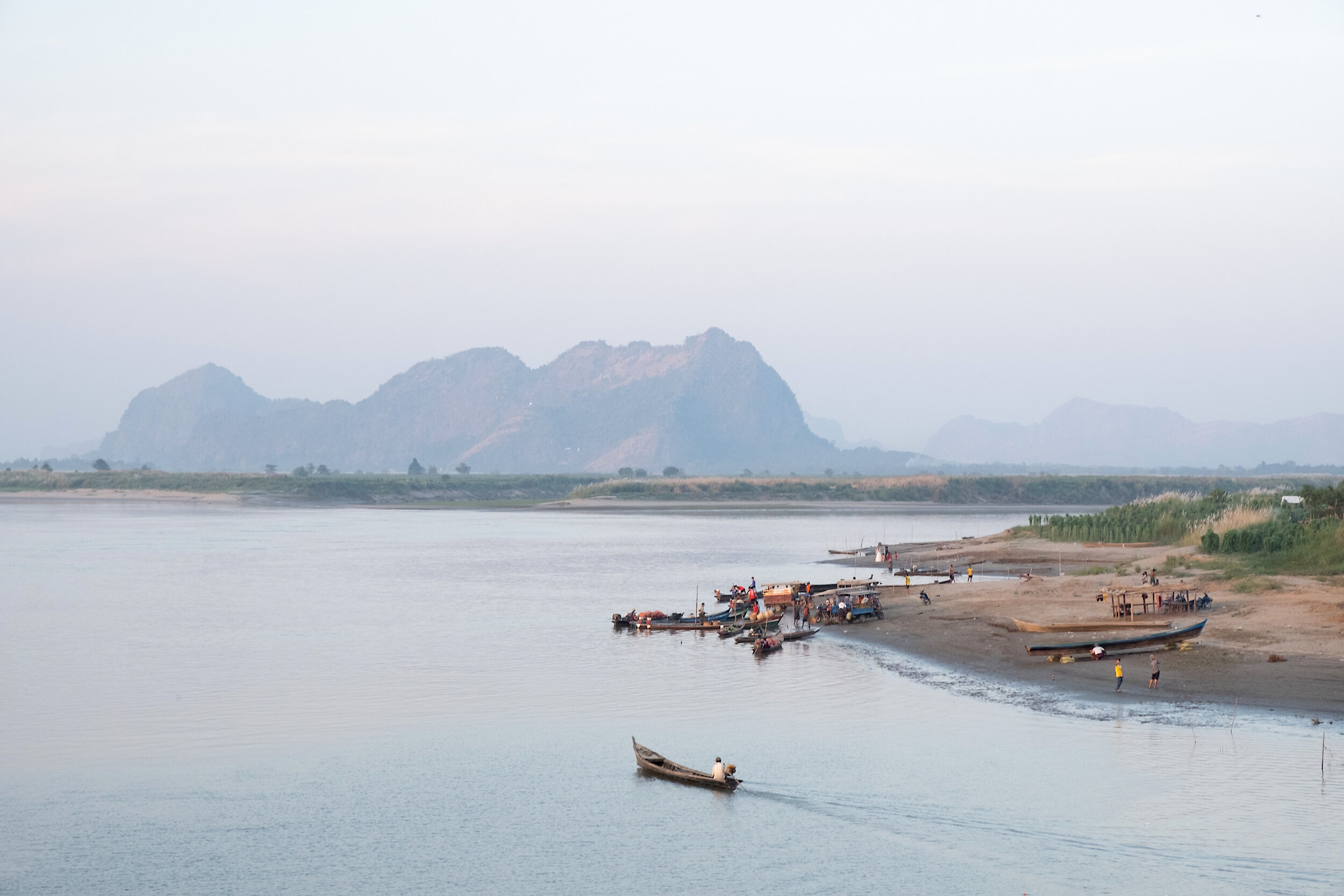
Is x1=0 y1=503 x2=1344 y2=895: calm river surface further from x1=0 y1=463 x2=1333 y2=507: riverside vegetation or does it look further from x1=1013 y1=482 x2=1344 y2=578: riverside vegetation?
x1=0 y1=463 x2=1333 y2=507: riverside vegetation

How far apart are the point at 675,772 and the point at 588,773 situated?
6.82ft

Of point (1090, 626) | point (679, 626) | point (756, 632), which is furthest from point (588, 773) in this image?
point (679, 626)

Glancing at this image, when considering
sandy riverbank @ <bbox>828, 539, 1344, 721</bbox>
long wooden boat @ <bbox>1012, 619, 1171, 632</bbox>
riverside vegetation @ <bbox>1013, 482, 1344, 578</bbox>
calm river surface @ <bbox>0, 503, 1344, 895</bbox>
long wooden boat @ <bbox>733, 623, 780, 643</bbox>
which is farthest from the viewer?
riverside vegetation @ <bbox>1013, 482, 1344, 578</bbox>

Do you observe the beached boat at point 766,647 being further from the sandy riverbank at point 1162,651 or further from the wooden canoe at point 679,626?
the wooden canoe at point 679,626

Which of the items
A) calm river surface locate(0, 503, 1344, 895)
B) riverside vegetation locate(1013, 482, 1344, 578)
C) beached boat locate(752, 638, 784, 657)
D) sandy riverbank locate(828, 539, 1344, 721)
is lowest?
calm river surface locate(0, 503, 1344, 895)

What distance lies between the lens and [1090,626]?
37.6 meters

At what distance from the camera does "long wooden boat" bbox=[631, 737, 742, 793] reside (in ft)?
76.4

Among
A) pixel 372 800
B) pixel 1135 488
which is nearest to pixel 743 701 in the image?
pixel 372 800

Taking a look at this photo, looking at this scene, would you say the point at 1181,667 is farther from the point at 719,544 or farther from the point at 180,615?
the point at 719,544

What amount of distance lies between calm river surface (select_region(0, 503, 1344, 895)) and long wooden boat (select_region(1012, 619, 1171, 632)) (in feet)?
14.8

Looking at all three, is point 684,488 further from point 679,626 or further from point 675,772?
point 675,772

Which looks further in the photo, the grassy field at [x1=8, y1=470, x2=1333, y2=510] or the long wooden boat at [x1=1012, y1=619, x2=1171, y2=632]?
the grassy field at [x1=8, y1=470, x2=1333, y2=510]

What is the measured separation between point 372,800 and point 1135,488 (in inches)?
6424

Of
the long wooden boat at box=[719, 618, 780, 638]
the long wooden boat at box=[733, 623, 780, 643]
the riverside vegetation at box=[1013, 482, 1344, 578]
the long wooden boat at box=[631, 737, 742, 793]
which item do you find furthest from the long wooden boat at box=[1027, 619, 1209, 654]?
the long wooden boat at box=[631, 737, 742, 793]
